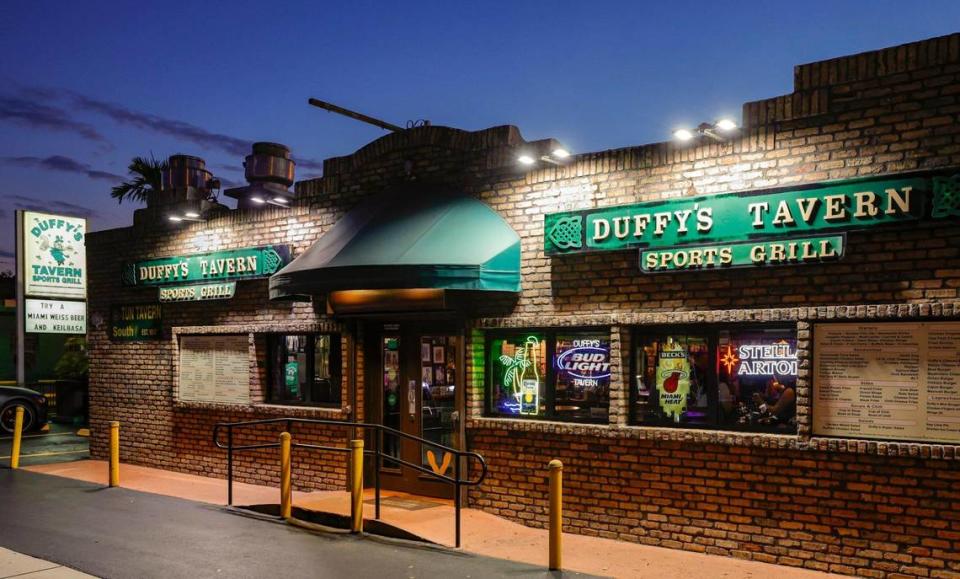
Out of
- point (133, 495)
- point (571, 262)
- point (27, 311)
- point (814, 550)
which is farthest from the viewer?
point (27, 311)

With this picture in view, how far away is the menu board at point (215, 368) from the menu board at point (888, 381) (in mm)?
8541

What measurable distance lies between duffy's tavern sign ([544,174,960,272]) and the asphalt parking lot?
438 inches

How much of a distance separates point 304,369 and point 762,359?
6.72m

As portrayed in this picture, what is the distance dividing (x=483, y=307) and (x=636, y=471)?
2696mm

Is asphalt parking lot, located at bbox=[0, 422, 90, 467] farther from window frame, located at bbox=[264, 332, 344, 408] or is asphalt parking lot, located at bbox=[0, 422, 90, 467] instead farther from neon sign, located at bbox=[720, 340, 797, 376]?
neon sign, located at bbox=[720, 340, 797, 376]

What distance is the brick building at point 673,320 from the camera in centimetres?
696

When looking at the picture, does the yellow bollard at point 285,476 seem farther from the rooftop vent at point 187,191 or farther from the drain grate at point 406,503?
the rooftop vent at point 187,191

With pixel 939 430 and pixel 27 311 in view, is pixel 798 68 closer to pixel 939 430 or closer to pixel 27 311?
pixel 939 430

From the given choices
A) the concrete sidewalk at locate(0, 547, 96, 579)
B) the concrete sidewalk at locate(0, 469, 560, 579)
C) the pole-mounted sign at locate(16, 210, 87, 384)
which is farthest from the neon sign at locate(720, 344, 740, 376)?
the pole-mounted sign at locate(16, 210, 87, 384)

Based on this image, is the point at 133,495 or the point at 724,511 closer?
the point at 724,511

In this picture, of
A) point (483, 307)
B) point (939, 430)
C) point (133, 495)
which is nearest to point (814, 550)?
point (939, 430)

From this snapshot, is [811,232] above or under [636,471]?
above

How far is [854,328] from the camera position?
7.25 metres

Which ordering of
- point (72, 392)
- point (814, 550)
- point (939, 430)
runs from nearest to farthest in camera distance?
point (939, 430)
point (814, 550)
point (72, 392)
